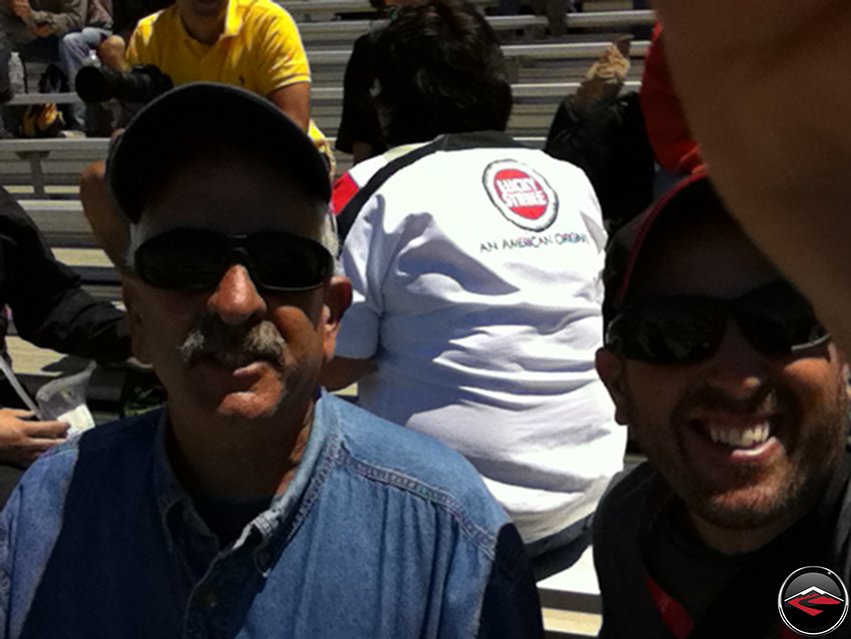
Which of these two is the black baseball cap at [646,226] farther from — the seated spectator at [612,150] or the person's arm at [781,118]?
the seated spectator at [612,150]

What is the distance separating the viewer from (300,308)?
4.25 feet

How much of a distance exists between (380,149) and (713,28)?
383cm

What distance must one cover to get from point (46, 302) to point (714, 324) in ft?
6.33

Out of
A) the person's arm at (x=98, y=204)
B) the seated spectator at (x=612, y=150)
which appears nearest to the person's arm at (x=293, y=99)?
the person's arm at (x=98, y=204)

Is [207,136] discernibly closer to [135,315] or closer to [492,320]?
[135,315]

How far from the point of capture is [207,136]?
128 centimetres

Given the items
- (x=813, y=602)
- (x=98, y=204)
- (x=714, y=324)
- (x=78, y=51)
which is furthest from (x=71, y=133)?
(x=813, y=602)

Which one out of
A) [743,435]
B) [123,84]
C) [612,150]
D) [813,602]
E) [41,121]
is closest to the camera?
[813,602]

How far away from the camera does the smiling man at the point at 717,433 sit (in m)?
1.19

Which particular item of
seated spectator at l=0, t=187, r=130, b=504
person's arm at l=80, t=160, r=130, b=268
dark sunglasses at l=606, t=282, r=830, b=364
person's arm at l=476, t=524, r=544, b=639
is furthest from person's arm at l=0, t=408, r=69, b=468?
dark sunglasses at l=606, t=282, r=830, b=364

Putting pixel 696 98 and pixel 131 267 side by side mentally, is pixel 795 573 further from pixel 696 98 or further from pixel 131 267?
pixel 696 98

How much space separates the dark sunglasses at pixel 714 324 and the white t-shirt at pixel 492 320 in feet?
2.42

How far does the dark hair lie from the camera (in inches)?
92.1

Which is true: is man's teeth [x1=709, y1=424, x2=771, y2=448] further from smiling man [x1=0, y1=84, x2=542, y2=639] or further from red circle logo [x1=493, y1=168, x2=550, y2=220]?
red circle logo [x1=493, y1=168, x2=550, y2=220]
